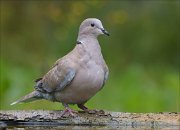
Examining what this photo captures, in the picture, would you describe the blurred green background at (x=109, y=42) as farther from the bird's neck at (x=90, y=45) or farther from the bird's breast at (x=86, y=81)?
the bird's breast at (x=86, y=81)

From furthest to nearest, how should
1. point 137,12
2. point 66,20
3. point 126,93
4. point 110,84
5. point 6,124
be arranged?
point 137,12, point 66,20, point 110,84, point 126,93, point 6,124

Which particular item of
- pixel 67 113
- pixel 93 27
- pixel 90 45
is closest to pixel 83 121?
pixel 67 113

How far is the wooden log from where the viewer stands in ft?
19.0

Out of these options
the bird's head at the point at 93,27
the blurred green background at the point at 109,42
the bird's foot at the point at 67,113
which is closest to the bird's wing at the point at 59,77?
the bird's foot at the point at 67,113

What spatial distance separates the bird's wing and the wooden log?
225 millimetres

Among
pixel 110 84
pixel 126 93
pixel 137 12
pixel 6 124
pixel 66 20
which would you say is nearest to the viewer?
pixel 6 124

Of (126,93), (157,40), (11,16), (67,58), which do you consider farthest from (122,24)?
(67,58)

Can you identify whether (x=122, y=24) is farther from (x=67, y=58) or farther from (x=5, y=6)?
(x=67, y=58)

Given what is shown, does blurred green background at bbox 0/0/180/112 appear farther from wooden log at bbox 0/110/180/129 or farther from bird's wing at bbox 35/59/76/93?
wooden log at bbox 0/110/180/129

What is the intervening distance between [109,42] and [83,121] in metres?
5.51

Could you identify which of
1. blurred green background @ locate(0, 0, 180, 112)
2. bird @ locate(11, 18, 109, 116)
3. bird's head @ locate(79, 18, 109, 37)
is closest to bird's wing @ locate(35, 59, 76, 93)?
bird @ locate(11, 18, 109, 116)

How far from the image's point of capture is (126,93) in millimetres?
8711

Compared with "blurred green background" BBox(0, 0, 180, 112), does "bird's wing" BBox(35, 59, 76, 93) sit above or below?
below

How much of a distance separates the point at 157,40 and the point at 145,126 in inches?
229
